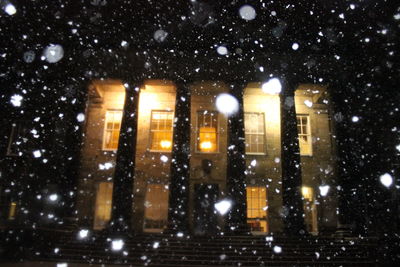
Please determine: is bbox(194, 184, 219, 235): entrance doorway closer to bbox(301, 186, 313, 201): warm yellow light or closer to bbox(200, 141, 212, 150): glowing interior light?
bbox(200, 141, 212, 150): glowing interior light

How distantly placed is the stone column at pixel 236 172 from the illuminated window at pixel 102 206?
734cm

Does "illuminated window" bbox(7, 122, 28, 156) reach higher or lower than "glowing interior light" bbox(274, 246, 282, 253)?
higher

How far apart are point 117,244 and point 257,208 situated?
7.77 metres

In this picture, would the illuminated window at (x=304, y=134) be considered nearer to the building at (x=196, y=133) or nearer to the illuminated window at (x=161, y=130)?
the building at (x=196, y=133)

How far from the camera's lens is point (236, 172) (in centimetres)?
1438

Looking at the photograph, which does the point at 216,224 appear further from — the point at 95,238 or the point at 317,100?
the point at 317,100

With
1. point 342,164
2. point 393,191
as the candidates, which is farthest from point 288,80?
point 393,191

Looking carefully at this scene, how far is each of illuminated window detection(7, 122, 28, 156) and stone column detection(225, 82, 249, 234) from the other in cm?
1128

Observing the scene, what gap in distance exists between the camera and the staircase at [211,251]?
11383mm

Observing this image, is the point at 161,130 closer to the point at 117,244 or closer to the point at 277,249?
the point at 117,244

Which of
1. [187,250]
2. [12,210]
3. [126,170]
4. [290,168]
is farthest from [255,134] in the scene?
[12,210]

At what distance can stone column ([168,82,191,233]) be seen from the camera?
45.3ft


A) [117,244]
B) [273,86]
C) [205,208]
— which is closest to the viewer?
[117,244]

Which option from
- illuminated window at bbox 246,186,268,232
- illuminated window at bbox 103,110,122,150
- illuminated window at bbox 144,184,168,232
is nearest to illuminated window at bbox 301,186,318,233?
illuminated window at bbox 246,186,268,232
